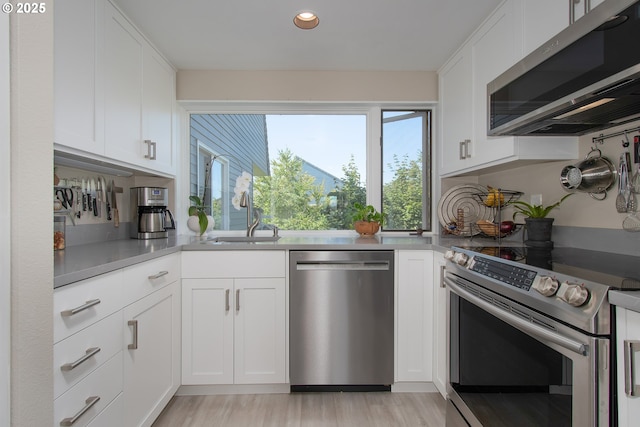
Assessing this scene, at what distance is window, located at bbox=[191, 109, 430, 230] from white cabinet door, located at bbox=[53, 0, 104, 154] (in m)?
1.19

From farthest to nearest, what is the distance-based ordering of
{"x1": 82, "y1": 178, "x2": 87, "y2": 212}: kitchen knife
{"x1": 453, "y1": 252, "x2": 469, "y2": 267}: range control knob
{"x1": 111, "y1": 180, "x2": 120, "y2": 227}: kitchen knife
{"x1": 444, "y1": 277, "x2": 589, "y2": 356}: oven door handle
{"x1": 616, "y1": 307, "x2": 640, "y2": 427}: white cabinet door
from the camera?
{"x1": 111, "y1": 180, "x2": 120, "y2": 227}: kitchen knife
{"x1": 82, "y1": 178, "x2": 87, "y2": 212}: kitchen knife
{"x1": 453, "y1": 252, "x2": 469, "y2": 267}: range control knob
{"x1": 444, "y1": 277, "x2": 589, "y2": 356}: oven door handle
{"x1": 616, "y1": 307, "x2": 640, "y2": 427}: white cabinet door

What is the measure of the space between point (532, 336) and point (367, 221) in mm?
1594

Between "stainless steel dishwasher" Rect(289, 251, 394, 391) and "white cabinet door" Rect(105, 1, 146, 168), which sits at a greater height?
"white cabinet door" Rect(105, 1, 146, 168)

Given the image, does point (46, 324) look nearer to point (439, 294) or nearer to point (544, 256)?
point (544, 256)

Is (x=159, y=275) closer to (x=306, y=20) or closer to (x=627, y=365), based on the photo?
(x=306, y=20)

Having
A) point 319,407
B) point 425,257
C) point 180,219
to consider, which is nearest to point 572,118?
point 425,257

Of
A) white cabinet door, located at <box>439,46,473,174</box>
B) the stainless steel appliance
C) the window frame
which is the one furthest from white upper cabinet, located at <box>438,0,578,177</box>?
the stainless steel appliance

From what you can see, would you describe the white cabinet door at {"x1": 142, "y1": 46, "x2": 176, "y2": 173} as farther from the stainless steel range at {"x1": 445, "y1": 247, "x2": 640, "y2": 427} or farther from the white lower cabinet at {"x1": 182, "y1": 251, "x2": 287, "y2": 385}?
the stainless steel range at {"x1": 445, "y1": 247, "x2": 640, "y2": 427}

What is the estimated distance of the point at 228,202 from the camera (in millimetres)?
2902

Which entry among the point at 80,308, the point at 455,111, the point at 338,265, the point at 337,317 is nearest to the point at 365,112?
the point at 455,111

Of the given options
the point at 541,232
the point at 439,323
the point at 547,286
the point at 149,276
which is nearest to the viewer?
the point at 547,286

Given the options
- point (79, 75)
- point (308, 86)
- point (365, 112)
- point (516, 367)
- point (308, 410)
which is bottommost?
point (308, 410)

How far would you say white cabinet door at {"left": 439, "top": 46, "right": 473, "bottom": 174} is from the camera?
86.9 inches

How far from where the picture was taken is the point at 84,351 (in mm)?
1203
